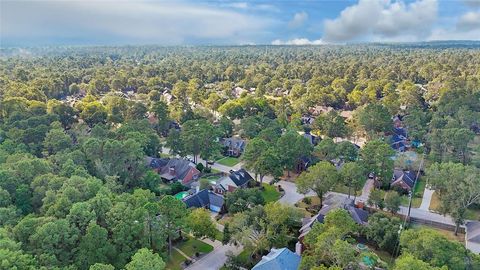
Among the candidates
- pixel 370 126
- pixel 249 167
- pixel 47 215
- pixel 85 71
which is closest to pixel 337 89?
pixel 370 126

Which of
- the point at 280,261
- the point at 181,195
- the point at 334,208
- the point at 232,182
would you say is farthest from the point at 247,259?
the point at 181,195

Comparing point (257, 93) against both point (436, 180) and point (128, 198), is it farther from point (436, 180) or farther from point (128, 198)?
point (128, 198)

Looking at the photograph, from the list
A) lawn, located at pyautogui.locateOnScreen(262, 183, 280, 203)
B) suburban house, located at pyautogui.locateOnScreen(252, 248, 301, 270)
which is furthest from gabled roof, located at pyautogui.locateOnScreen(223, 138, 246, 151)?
suburban house, located at pyautogui.locateOnScreen(252, 248, 301, 270)

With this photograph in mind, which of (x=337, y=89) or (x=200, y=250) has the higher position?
(x=337, y=89)

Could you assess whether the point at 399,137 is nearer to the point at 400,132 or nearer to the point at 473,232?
the point at 400,132

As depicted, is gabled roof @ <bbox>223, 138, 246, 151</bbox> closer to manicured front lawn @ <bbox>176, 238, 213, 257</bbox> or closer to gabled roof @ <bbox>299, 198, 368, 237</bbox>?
gabled roof @ <bbox>299, 198, 368, 237</bbox>
